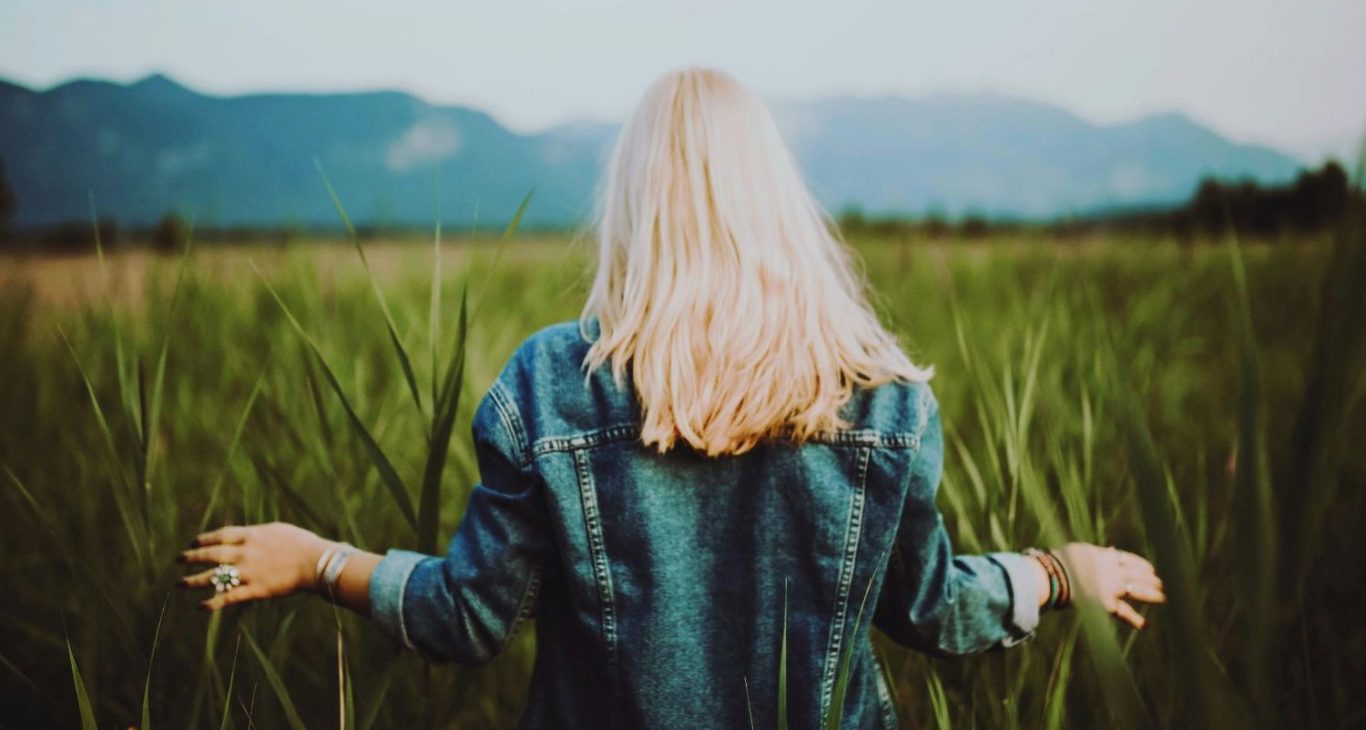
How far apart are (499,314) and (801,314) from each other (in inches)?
87.5

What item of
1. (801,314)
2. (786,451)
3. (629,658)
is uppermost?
(801,314)

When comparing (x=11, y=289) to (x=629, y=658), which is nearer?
(x=629, y=658)

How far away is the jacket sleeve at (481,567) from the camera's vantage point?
3.02ft

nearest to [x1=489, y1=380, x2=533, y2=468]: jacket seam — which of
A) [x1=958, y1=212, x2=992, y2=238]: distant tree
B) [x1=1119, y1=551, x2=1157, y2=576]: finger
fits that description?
[x1=1119, y1=551, x2=1157, y2=576]: finger

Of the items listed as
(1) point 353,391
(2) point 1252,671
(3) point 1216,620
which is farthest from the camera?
(1) point 353,391

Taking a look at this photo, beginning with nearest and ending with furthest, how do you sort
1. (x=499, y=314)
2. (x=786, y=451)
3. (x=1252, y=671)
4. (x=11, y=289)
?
(x=1252, y=671), (x=786, y=451), (x=11, y=289), (x=499, y=314)

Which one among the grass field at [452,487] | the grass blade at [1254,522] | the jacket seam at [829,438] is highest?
the grass blade at [1254,522]

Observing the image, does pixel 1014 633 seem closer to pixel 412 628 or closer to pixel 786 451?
pixel 786 451

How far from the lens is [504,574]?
927 millimetres

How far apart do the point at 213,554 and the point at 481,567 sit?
0.80 feet

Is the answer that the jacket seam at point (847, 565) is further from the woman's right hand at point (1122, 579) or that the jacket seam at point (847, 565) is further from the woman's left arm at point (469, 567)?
the woman's left arm at point (469, 567)

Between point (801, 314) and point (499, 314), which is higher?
point (801, 314)

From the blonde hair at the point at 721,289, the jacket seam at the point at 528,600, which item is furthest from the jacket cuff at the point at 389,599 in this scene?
the blonde hair at the point at 721,289

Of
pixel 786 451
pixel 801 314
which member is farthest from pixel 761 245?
pixel 786 451
